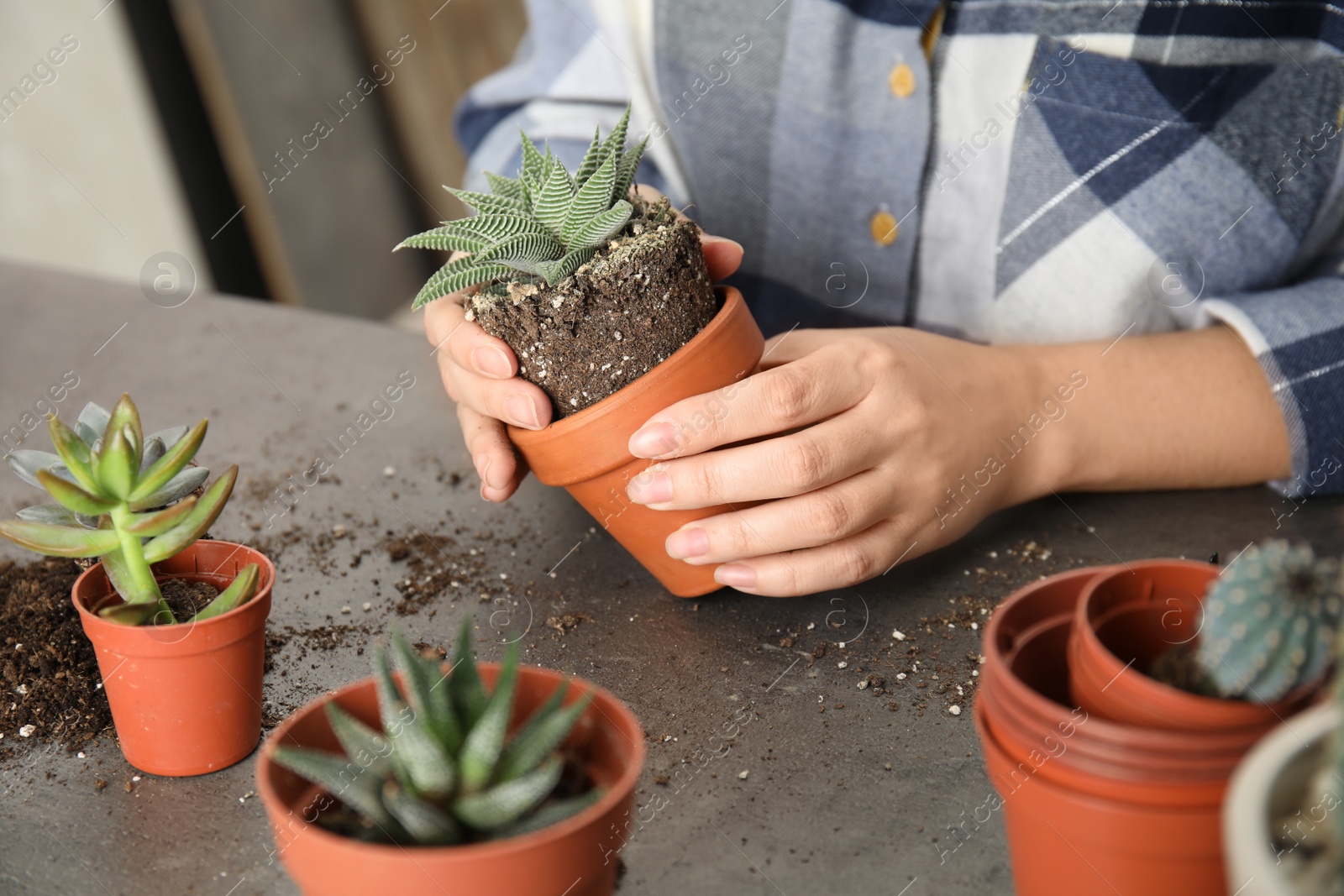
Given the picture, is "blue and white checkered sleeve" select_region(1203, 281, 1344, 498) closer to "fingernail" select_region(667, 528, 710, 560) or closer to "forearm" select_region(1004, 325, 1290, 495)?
"forearm" select_region(1004, 325, 1290, 495)

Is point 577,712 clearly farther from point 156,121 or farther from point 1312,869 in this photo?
point 156,121

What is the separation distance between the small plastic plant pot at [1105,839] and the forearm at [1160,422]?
0.58 meters

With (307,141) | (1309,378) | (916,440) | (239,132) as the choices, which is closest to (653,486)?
(916,440)

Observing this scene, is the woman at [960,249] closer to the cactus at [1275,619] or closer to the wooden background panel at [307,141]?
the cactus at [1275,619]

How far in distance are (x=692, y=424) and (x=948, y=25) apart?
73 cm

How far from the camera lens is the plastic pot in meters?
0.38

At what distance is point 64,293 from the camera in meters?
1.97

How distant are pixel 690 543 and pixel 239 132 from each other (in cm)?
295

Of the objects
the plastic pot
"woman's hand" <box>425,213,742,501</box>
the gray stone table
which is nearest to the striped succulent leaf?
"woman's hand" <box>425,213,742,501</box>

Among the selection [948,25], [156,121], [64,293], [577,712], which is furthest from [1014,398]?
[156,121]

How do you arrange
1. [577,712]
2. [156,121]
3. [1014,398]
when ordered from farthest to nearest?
[156,121] → [1014,398] → [577,712]

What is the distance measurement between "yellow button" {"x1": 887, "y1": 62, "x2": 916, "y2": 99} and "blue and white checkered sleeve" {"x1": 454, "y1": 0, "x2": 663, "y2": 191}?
1.27 feet

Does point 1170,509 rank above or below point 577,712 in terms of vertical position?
below

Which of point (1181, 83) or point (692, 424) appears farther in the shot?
point (1181, 83)
